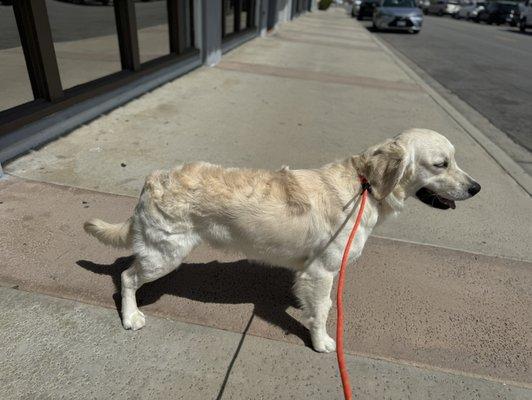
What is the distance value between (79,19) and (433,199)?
19.8 ft

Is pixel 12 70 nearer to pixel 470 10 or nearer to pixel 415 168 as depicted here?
pixel 415 168

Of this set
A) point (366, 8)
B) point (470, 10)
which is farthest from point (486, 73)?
point (470, 10)

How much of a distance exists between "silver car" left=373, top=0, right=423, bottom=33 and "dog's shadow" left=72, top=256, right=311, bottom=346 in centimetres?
2289

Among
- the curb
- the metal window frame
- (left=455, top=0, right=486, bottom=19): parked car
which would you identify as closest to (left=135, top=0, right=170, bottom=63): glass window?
the metal window frame

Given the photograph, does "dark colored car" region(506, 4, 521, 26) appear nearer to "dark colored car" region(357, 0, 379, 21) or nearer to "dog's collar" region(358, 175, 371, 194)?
"dark colored car" region(357, 0, 379, 21)

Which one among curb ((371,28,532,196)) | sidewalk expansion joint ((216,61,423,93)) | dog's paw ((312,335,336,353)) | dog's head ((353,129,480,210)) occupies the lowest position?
sidewalk expansion joint ((216,61,423,93))

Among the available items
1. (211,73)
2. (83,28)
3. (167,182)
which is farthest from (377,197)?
(211,73)

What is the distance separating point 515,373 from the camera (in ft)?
8.03

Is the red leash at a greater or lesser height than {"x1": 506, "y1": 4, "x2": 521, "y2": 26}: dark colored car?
greater

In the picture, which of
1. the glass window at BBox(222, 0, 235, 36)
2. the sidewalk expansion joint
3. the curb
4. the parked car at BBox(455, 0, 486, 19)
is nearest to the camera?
the curb

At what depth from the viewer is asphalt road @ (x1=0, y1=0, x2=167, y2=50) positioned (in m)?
4.55

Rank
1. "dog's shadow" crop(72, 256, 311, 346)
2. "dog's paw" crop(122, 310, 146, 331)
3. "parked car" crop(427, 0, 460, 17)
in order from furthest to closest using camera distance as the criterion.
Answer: "parked car" crop(427, 0, 460, 17) → "dog's shadow" crop(72, 256, 311, 346) → "dog's paw" crop(122, 310, 146, 331)

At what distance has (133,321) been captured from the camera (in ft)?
8.33

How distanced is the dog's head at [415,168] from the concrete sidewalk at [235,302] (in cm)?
97
